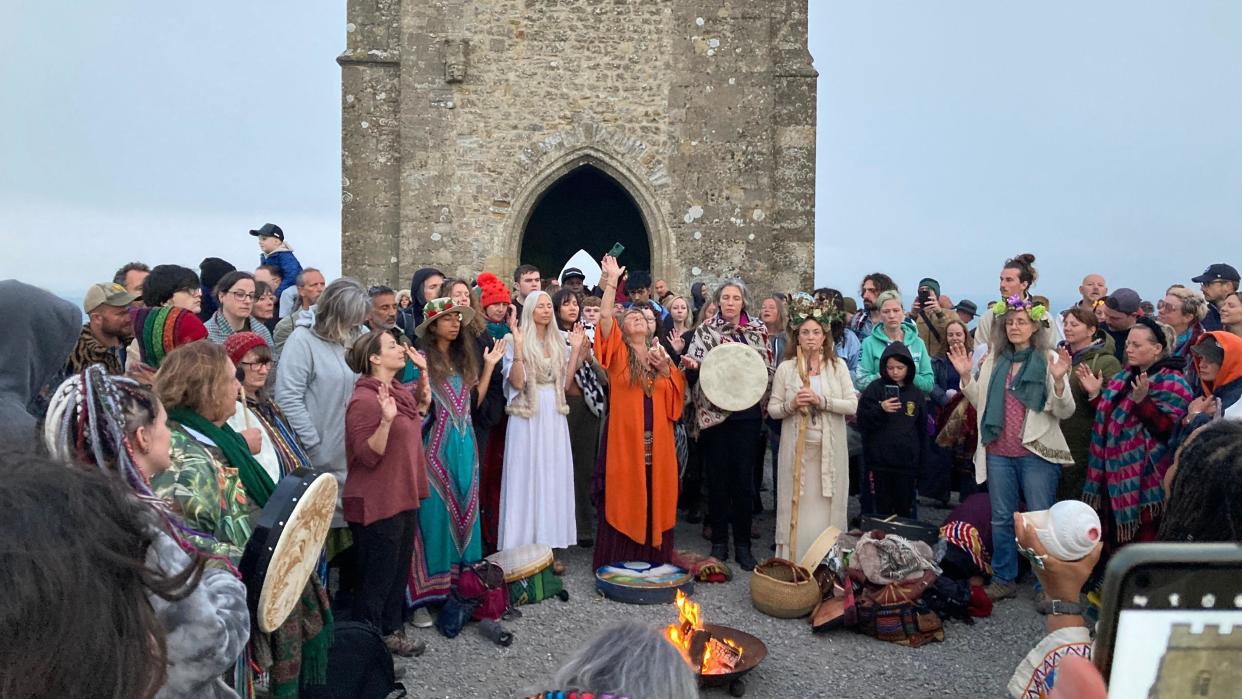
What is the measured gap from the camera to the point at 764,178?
42.2 ft

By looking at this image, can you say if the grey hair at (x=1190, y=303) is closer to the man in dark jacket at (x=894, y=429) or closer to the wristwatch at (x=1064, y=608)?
the man in dark jacket at (x=894, y=429)

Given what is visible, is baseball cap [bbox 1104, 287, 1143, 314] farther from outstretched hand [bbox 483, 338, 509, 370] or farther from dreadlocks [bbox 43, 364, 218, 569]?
dreadlocks [bbox 43, 364, 218, 569]

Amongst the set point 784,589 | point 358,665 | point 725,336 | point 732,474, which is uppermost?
point 725,336

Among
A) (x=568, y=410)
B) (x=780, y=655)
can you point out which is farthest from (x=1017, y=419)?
(x=568, y=410)

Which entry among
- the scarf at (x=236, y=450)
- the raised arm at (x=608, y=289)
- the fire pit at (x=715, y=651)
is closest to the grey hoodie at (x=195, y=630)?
the scarf at (x=236, y=450)

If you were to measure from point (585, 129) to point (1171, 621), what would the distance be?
12547 mm

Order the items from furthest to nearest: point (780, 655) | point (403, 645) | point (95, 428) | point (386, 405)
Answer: point (780, 655)
point (403, 645)
point (386, 405)
point (95, 428)

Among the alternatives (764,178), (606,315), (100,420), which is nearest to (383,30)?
(764,178)

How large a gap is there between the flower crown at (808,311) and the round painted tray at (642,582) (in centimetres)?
188

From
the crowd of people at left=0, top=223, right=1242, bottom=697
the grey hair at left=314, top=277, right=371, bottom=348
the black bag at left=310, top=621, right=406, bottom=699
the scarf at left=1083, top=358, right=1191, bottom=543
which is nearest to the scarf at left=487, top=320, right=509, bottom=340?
the crowd of people at left=0, top=223, right=1242, bottom=697

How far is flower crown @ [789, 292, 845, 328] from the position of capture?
6145 millimetres

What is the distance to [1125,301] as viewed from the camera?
642 cm

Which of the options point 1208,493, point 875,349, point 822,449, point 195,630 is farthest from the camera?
point 875,349

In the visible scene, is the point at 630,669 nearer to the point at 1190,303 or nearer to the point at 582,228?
the point at 1190,303
